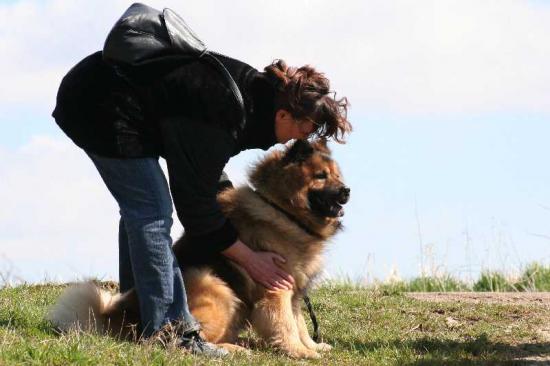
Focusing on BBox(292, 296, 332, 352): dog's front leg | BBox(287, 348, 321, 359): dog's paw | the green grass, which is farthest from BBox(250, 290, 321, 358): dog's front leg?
BBox(292, 296, 332, 352): dog's front leg

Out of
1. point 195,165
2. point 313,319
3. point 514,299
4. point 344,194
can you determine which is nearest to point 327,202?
point 344,194

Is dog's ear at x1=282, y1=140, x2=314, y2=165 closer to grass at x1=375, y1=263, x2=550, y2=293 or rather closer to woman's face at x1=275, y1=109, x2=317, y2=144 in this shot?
woman's face at x1=275, y1=109, x2=317, y2=144

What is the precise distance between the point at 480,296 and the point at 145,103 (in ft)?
16.5

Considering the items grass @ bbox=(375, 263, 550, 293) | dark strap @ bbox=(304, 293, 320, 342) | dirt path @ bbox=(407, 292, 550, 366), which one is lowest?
grass @ bbox=(375, 263, 550, 293)

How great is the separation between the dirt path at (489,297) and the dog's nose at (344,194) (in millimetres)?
2824

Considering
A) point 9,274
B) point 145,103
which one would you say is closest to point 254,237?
point 145,103

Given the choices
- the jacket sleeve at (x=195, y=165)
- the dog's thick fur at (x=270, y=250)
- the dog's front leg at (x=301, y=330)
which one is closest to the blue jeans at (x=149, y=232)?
the jacket sleeve at (x=195, y=165)

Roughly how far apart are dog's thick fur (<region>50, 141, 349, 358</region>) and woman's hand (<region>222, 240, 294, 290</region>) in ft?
0.21

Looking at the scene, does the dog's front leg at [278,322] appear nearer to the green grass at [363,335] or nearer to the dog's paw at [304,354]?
the dog's paw at [304,354]

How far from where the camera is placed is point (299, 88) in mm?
5430

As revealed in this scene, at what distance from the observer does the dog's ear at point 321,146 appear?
6395 mm

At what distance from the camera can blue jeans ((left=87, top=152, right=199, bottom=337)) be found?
539 centimetres

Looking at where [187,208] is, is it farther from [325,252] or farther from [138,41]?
[325,252]

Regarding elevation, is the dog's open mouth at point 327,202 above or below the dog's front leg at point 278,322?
above
